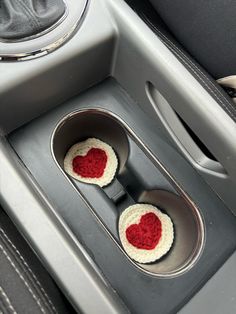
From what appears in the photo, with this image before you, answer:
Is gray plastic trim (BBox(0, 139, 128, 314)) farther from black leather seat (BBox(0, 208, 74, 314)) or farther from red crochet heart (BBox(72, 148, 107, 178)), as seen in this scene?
red crochet heart (BBox(72, 148, 107, 178))

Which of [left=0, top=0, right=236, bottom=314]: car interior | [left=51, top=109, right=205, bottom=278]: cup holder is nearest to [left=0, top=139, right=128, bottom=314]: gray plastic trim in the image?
[left=0, top=0, right=236, bottom=314]: car interior

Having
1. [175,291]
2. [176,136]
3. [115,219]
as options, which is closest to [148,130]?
[176,136]

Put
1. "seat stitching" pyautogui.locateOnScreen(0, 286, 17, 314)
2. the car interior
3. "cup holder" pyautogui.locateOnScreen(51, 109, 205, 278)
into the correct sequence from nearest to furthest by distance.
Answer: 1. "seat stitching" pyautogui.locateOnScreen(0, 286, 17, 314)
2. the car interior
3. "cup holder" pyautogui.locateOnScreen(51, 109, 205, 278)

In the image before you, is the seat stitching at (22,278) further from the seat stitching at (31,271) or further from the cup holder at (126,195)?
the cup holder at (126,195)

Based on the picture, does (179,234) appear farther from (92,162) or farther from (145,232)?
(92,162)

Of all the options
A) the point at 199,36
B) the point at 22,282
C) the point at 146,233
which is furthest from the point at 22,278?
the point at 199,36

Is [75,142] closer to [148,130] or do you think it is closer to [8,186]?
[148,130]
